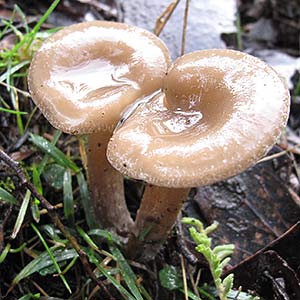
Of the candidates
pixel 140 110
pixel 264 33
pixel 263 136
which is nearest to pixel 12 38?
pixel 140 110

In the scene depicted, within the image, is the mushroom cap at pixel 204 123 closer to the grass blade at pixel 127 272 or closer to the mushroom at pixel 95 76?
the mushroom at pixel 95 76

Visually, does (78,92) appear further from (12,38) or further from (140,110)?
(12,38)

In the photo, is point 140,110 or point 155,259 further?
point 155,259

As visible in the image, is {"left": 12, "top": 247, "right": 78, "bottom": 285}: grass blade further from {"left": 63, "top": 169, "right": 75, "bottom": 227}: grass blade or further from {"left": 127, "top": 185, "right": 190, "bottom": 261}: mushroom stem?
{"left": 127, "top": 185, "right": 190, "bottom": 261}: mushroom stem

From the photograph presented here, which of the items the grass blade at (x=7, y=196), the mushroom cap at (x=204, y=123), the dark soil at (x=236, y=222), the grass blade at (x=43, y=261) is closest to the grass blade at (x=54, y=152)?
the dark soil at (x=236, y=222)

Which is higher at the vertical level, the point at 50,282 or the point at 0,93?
the point at 0,93

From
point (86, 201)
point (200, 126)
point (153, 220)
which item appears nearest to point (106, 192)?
point (86, 201)
